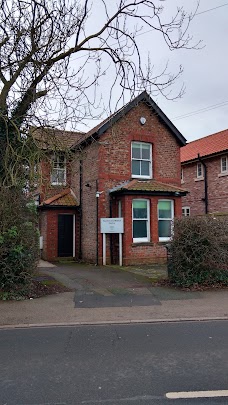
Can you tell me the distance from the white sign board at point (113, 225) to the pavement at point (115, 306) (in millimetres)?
4333

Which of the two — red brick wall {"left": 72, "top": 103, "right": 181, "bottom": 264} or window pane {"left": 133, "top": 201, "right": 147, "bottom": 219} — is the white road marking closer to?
red brick wall {"left": 72, "top": 103, "right": 181, "bottom": 264}

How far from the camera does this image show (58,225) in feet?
60.3

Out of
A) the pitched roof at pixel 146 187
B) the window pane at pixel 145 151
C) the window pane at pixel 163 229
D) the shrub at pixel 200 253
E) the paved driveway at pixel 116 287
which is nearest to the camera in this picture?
the paved driveway at pixel 116 287

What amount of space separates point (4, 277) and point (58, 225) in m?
9.46

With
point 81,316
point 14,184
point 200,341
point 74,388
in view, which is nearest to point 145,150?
point 14,184

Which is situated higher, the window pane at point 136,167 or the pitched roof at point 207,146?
the pitched roof at point 207,146

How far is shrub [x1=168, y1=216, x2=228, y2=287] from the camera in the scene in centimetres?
995

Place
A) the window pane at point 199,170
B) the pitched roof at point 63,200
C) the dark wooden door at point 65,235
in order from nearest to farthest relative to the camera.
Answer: the pitched roof at point 63,200 < the dark wooden door at point 65,235 < the window pane at point 199,170

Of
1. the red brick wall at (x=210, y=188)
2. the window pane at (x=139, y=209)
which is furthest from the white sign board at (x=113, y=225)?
the red brick wall at (x=210, y=188)

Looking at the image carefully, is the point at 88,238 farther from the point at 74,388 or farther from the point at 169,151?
the point at 74,388

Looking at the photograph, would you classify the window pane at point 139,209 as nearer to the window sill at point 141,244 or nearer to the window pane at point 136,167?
the window sill at point 141,244

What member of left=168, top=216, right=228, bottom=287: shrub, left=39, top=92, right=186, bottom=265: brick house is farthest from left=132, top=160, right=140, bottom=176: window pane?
left=168, top=216, right=228, bottom=287: shrub

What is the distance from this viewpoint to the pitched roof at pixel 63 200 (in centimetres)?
1817

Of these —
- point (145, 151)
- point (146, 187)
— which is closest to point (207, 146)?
point (145, 151)
